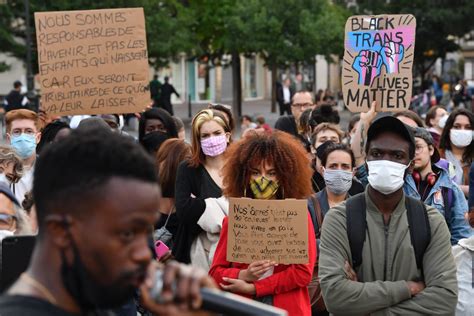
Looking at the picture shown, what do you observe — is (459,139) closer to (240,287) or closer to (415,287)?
(240,287)

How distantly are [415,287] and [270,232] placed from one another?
1017mm

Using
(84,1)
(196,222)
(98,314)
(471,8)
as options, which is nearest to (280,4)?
(84,1)

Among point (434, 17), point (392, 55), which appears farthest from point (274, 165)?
point (434, 17)

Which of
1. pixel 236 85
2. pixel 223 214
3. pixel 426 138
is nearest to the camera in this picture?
pixel 223 214

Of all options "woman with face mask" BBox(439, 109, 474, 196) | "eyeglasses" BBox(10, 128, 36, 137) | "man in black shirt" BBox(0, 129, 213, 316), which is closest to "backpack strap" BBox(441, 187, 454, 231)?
"woman with face mask" BBox(439, 109, 474, 196)

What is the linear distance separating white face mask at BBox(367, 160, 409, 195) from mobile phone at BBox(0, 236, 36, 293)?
5.47 feet

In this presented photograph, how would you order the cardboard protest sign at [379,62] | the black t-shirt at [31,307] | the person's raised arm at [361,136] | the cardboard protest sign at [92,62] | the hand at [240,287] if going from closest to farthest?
the black t-shirt at [31,307] < the hand at [240,287] < the person's raised arm at [361,136] < the cardboard protest sign at [379,62] < the cardboard protest sign at [92,62]

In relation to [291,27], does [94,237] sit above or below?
below

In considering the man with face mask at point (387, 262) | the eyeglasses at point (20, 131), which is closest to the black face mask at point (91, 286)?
the man with face mask at point (387, 262)

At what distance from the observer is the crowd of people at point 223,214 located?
2.31 metres

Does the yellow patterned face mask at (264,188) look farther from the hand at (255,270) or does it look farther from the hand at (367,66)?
the hand at (367,66)

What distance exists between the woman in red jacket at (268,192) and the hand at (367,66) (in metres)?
2.08

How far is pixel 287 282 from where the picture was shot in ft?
17.9

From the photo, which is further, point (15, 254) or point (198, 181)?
point (198, 181)
